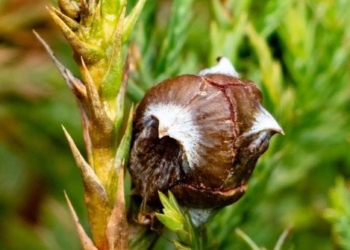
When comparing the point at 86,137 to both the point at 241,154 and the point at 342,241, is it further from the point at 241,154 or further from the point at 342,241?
the point at 342,241

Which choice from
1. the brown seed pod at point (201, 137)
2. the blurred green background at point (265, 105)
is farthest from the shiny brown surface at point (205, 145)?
the blurred green background at point (265, 105)

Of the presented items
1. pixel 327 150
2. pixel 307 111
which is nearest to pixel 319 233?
pixel 327 150

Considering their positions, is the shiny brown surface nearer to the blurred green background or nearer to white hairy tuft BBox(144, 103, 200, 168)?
white hairy tuft BBox(144, 103, 200, 168)

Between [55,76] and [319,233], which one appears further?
[55,76]

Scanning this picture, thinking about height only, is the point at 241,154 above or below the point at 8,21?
below

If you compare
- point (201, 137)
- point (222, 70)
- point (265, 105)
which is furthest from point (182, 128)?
point (265, 105)
